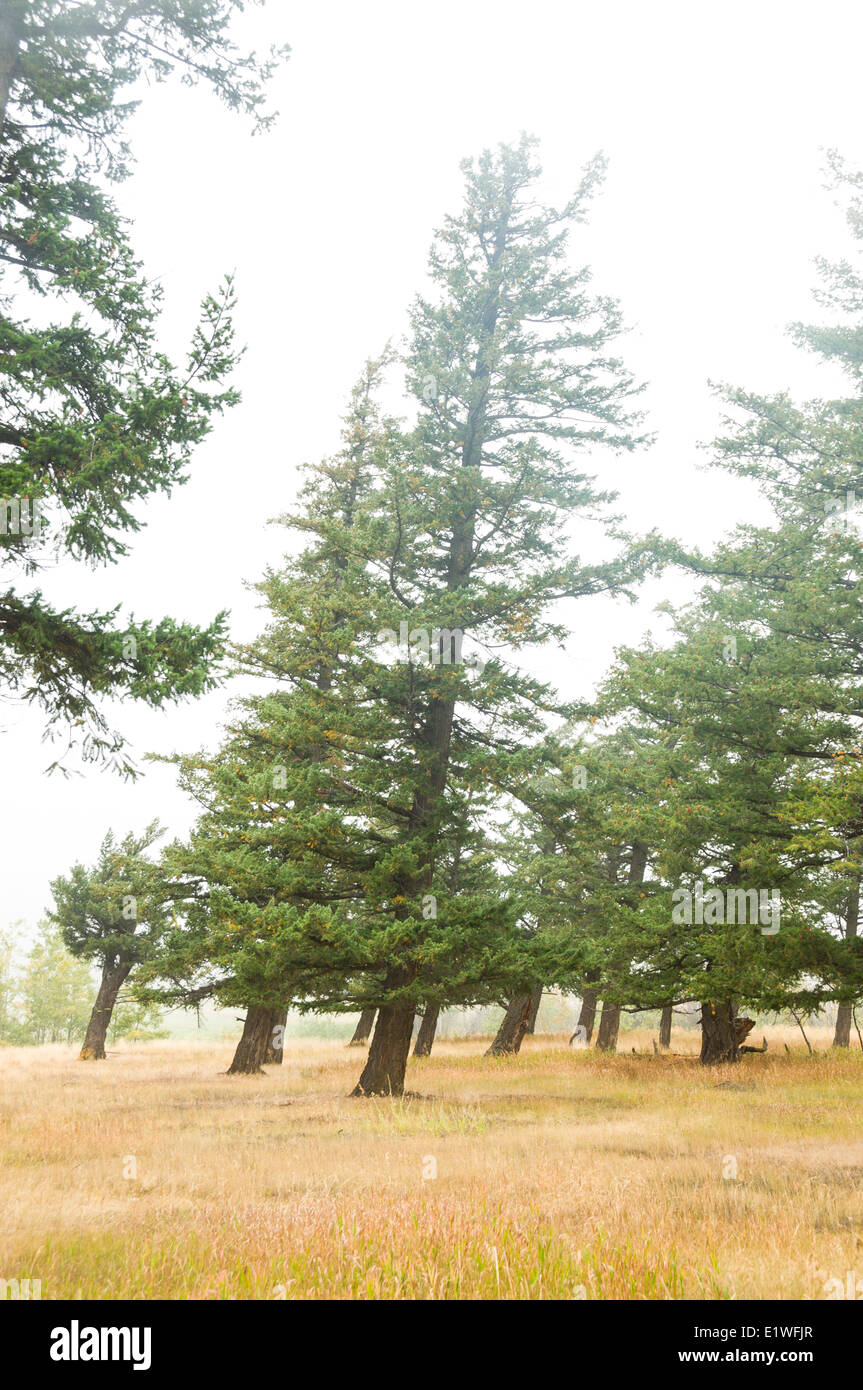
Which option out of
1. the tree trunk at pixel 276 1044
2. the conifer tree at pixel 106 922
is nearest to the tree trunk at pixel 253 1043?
the tree trunk at pixel 276 1044

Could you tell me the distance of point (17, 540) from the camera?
26.4ft

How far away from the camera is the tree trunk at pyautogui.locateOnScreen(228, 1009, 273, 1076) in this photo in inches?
800

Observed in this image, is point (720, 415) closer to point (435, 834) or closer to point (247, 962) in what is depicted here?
point (435, 834)

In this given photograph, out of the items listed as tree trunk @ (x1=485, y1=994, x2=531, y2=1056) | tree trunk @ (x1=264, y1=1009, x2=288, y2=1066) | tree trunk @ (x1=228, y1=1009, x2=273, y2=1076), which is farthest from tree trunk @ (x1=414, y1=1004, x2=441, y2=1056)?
tree trunk @ (x1=228, y1=1009, x2=273, y2=1076)

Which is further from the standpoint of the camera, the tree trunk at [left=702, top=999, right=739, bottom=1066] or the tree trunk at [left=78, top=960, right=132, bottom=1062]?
the tree trunk at [left=78, top=960, right=132, bottom=1062]

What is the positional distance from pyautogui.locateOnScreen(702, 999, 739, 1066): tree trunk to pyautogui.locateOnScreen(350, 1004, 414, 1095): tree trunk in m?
9.84

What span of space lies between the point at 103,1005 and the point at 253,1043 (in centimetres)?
786

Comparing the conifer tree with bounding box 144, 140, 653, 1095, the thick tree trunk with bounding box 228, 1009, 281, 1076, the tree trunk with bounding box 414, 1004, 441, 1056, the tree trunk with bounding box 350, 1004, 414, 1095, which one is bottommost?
the tree trunk with bounding box 414, 1004, 441, 1056

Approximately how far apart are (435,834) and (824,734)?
23.4ft

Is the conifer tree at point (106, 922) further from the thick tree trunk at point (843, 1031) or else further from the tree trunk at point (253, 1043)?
the thick tree trunk at point (843, 1031)

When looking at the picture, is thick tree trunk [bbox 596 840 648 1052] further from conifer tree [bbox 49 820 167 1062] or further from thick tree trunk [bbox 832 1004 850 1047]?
conifer tree [bbox 49 820 167 1062]

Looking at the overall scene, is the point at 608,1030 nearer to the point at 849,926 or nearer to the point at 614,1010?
the point at 614,1010
